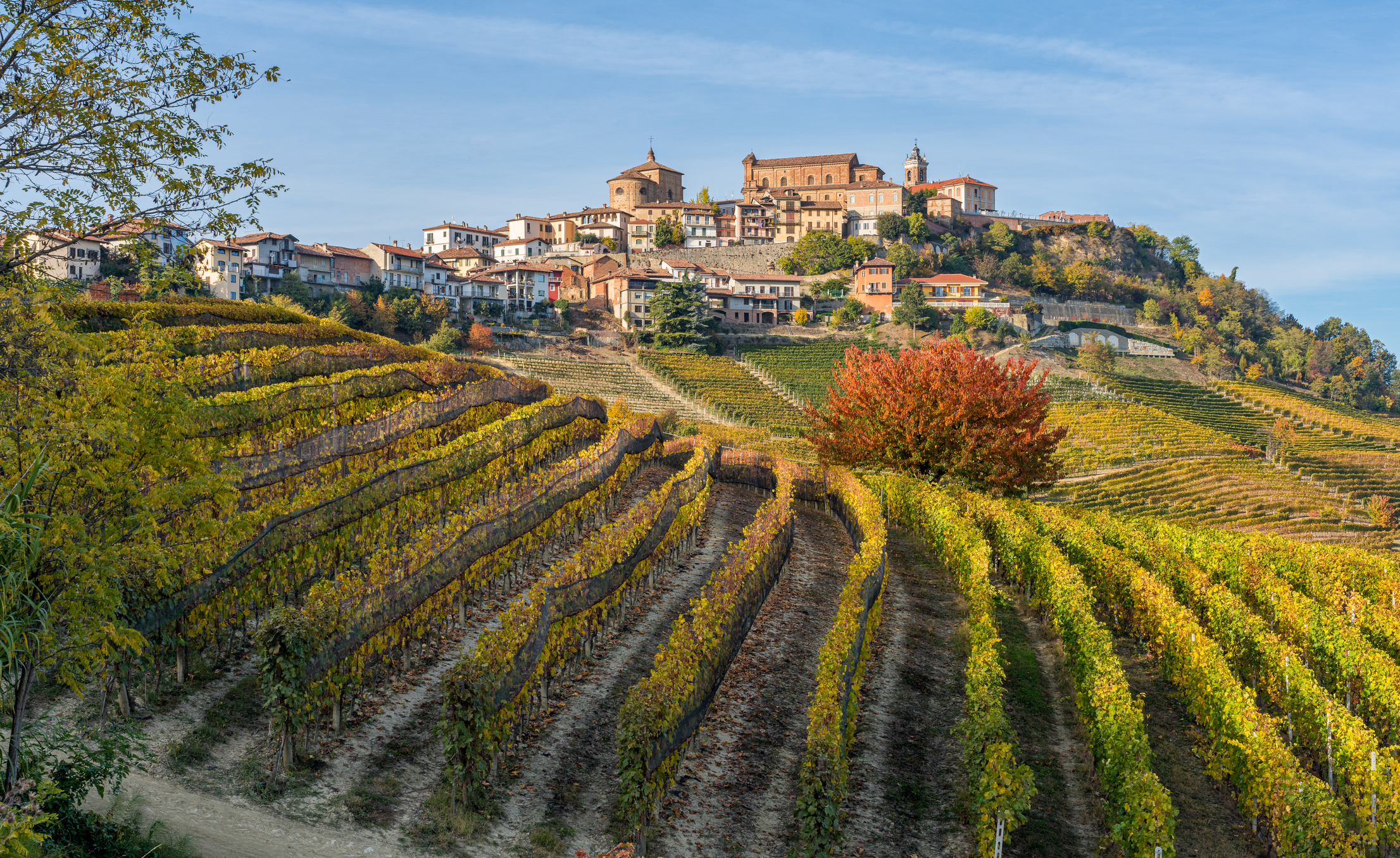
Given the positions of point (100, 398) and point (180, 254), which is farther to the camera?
point (180, 254)

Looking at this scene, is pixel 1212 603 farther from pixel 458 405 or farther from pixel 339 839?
pixel 458 405

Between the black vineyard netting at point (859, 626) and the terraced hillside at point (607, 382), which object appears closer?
the black vineyard netting at point (859, 626)

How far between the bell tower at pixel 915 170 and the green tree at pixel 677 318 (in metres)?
82.8

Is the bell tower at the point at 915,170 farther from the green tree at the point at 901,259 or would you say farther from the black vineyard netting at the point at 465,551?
the black vineyard netting at the point at 465,551

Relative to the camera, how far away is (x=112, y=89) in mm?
11852

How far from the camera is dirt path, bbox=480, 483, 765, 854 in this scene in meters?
11.2

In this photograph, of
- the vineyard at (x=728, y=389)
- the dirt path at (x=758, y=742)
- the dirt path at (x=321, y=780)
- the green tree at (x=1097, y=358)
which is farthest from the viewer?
the green tree at (x=1097, y=358)

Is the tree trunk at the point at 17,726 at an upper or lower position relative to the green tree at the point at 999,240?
lower

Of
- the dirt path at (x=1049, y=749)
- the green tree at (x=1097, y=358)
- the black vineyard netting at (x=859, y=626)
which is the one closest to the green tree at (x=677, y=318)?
the green tree at (x=1097, y=358)

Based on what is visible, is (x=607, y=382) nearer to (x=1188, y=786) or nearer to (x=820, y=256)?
(x=820, y=256)

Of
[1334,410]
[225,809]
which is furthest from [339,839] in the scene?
[1334,410]

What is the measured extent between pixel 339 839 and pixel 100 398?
17.8ft

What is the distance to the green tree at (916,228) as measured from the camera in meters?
133

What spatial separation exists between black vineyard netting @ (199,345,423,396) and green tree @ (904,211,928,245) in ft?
362
